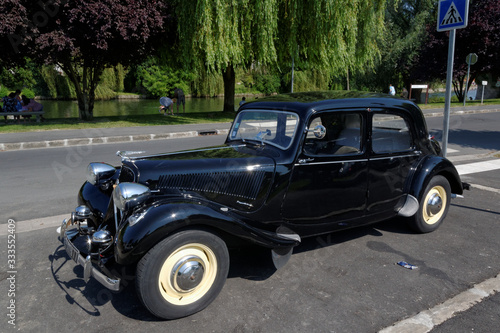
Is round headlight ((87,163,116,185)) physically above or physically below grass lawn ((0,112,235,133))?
below

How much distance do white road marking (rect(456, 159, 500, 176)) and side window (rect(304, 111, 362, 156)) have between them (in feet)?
16.1

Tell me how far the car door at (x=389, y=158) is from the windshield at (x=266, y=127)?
0.94m

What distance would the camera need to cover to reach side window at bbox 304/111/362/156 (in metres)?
3.68

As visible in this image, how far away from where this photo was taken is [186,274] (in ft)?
9.20

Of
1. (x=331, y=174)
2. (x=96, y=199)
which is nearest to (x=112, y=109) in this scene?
(x=96, y=199)

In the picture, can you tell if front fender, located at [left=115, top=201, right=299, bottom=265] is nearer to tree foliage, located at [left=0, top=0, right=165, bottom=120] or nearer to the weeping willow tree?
tree foliage, located at [left=0, top=0, right=165, bottom=120]

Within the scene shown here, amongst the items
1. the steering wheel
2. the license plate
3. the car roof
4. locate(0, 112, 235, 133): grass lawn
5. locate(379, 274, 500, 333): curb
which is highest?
the car roof

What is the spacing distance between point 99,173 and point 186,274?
5.68 ft

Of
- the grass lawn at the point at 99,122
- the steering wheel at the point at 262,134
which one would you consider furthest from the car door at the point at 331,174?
the grass lawn at the point at 99,122

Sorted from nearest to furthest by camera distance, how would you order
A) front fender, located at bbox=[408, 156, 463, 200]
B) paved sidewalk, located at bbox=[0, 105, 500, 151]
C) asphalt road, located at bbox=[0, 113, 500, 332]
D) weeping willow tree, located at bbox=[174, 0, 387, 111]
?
asphalt road, located at bbox=[0, 113, 500, 332], front fender, located at bbox=[408, 156, 463, 200], paved sidewalk, located at bbox=[0, 105, 500, 151], weeping willow tree, located at bbox=[174, 0, 387, 111]

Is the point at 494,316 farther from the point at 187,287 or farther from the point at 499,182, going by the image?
the point at 499,182

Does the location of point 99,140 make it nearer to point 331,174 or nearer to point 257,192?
point 257,192

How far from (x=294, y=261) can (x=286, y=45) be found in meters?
15.7

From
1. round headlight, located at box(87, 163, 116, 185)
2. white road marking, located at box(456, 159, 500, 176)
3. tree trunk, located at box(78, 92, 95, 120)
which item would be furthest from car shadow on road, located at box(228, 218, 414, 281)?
tree trunk, located at box(78, 92, 95, 120)
